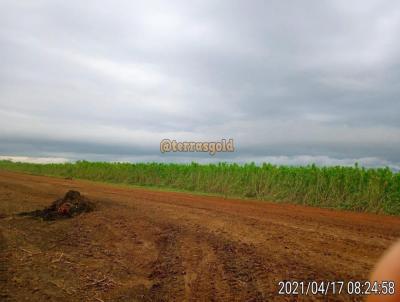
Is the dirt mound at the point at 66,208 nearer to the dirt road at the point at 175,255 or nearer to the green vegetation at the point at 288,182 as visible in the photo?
the dirt road at the point at 175,255

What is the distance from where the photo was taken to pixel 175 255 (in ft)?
23.6

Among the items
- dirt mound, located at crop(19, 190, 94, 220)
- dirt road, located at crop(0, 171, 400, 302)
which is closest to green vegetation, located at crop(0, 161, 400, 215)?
dirt road, located at crop(0, 171, 400, 302)

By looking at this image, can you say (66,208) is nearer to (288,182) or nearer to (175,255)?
(175,255)

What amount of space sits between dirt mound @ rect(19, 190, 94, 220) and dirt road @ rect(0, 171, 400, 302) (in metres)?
0.58

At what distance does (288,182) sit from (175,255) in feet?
52.0

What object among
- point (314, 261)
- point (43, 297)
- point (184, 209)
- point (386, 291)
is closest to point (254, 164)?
point (184, 209)

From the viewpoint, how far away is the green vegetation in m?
18.3

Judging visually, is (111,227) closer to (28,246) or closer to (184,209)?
(28,246)

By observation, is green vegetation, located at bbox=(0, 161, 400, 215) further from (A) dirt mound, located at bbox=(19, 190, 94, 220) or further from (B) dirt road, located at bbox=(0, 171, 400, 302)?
(A) dirt mound, located at bbox=(19, 190, 94, 220)

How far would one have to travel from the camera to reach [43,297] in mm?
5434

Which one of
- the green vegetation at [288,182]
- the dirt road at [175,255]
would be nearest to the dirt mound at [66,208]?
the dirt road at [175,255]

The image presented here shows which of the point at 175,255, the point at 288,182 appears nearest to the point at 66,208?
the point at 175,255

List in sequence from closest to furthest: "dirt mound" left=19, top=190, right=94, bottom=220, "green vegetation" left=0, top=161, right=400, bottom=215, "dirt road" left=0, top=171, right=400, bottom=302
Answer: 1. "dirt road" left=0, top=171, right=400, bottom=302
2. "dirt mound" left=19, top=190, right=94, bottom=220
3. "green vegetation" left=0, top=161, right=400, bottom=215

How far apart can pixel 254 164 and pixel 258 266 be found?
1922 centimetres
